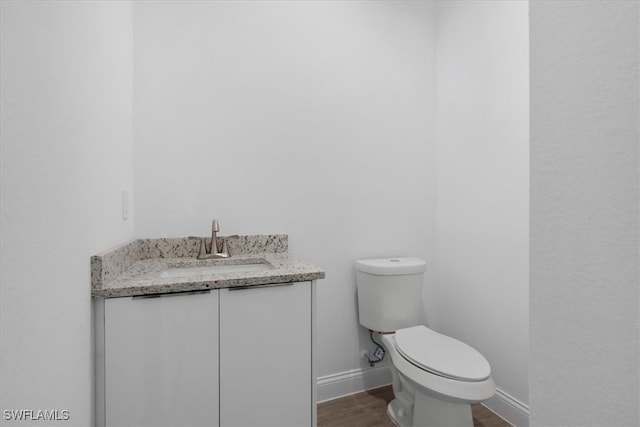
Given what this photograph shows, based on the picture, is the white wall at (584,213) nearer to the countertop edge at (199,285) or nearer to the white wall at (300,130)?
the countertop edge at (199,285)

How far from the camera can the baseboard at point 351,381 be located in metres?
1.94

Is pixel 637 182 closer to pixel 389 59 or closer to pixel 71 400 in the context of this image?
pixel 71 400

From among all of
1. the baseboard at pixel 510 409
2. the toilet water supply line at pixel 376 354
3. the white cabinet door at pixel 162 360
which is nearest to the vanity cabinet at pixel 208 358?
the white cabinet door at pixel 162 360

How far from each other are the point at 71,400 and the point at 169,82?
136 centimetres

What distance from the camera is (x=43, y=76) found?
773 mm

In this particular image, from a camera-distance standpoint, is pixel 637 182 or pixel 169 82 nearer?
pixel 637 182

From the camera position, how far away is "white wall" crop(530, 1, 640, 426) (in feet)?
1.39

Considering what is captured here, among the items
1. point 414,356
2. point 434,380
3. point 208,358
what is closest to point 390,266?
point 414,356


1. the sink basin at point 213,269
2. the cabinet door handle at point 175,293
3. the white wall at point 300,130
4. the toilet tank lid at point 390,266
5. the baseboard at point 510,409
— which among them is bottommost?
the baseboard at point 510,409

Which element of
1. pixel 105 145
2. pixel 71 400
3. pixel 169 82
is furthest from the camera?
pixel 169 82

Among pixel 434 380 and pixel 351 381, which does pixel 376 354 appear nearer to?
pixel 351 381

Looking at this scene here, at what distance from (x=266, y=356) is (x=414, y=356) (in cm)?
68

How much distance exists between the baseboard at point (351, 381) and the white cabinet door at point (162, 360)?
0.87 metres

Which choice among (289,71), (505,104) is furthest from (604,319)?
(289,71)
